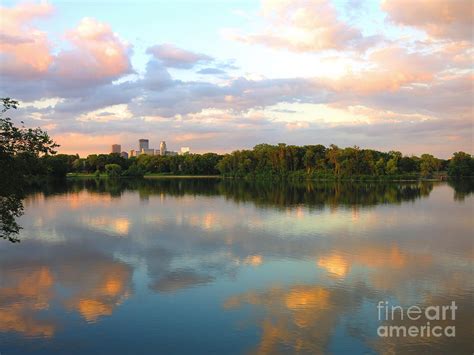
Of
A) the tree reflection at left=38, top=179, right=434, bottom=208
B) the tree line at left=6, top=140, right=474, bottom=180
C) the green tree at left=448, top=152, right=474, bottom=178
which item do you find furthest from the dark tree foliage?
the green tree at left=448, top=152, right=474, bottom=178

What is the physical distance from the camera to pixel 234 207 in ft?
113

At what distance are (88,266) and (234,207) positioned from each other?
19710 mm

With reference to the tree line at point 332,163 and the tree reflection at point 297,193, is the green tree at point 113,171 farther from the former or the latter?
the tree reflection at point 297,193

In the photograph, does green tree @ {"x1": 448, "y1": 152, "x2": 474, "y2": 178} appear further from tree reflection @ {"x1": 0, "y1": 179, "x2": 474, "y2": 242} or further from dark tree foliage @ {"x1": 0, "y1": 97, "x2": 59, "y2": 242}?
dark tree foliage @ {"x1": 0, "y1": 97, "x2": 59, "y2": 242}

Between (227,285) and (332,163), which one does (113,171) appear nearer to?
(332,163)

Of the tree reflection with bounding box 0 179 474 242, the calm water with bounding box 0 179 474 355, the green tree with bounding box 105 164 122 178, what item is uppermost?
the green tree with bounding box 105 164 122 178

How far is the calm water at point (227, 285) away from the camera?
923 centimetres

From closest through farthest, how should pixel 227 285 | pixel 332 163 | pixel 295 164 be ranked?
pixel 227 285
pixel 332 163
pixel 295 164

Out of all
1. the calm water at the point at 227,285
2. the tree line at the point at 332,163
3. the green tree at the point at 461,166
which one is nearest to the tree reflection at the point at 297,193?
the calm water at the point at 227,285

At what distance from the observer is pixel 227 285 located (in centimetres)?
1295

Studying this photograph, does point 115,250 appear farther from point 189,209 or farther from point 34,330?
point 189,209

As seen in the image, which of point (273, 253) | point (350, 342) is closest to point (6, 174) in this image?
point (350, 342)

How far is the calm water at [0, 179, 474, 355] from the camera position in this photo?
9.23 metres

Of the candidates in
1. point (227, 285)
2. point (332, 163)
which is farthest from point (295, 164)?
point (227, 285)
